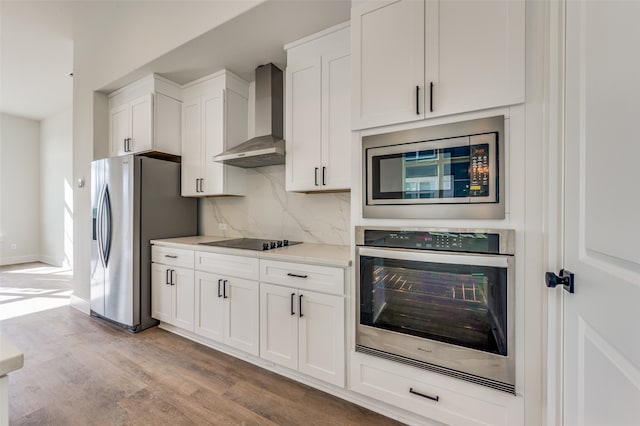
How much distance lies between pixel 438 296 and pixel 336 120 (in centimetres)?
143

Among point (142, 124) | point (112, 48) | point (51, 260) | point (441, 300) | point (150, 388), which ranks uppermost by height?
point (112, 48)

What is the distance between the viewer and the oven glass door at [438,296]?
4.42 ft

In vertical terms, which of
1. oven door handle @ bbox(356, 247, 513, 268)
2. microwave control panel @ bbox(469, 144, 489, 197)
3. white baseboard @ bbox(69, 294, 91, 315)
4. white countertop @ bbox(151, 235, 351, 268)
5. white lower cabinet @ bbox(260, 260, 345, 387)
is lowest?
white baseboard @ bbox(69, 294, 91, 315)

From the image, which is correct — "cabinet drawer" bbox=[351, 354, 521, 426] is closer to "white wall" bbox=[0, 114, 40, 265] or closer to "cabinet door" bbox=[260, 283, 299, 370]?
"cabinet door" bbox=[260, 283, 299, 370]

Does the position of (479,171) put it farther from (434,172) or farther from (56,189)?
(56,189)

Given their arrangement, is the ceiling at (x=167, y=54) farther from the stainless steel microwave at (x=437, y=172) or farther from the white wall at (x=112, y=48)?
the stainless steel microwave at (x=437, y=172)

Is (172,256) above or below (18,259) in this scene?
above

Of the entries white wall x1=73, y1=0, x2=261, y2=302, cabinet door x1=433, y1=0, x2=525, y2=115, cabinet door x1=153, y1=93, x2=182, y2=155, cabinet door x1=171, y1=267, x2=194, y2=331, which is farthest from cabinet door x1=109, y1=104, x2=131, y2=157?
cabinet door x1=433, y1=0, x2=525, y2=115

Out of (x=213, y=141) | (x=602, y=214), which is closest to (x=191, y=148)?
(x=213, y=141)

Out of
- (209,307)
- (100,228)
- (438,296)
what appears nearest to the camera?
(438,296)

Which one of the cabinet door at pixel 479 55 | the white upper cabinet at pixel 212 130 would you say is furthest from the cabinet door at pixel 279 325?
the cabinet door at pixel 479 55

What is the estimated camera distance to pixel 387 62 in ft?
5.31

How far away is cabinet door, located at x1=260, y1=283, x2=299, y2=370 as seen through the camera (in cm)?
197

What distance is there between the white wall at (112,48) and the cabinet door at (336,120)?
27.3 inches
